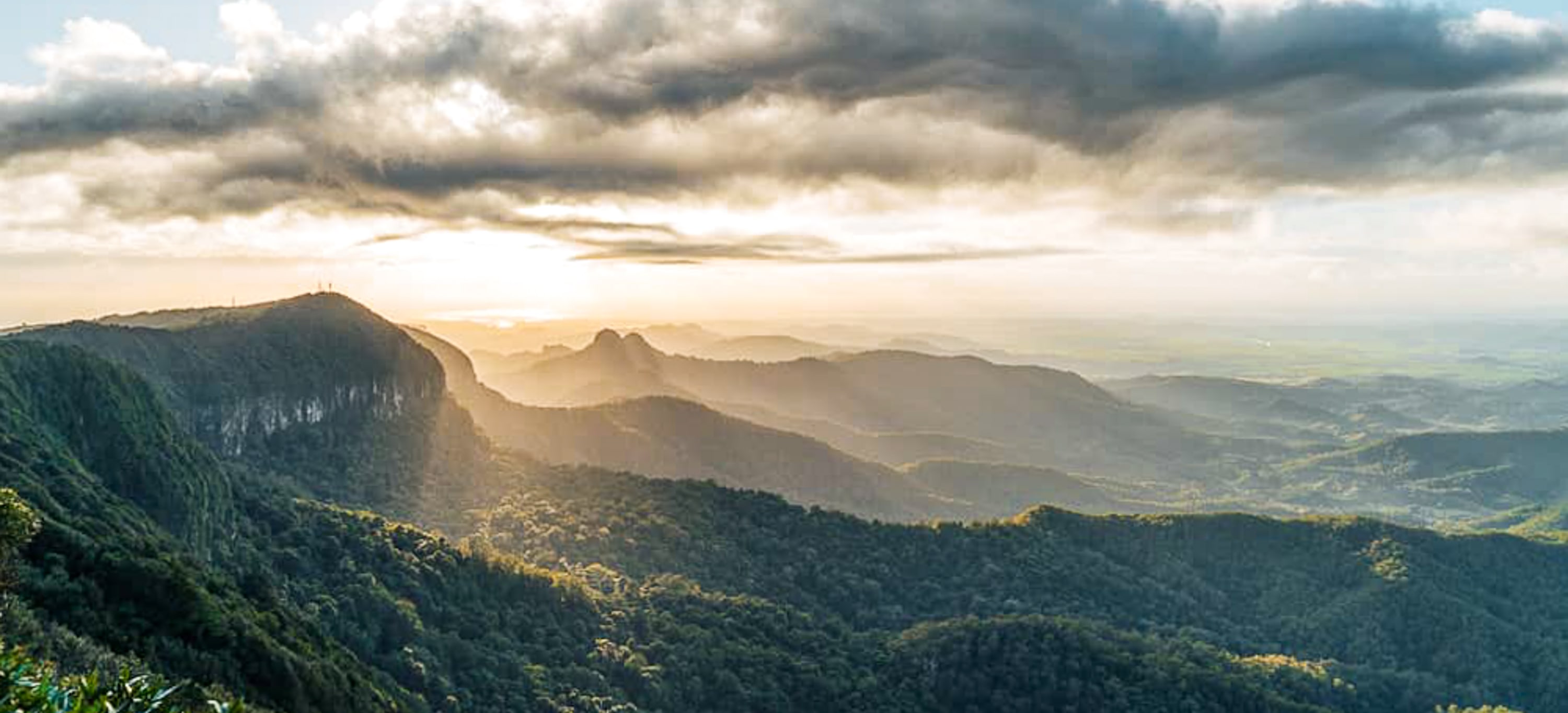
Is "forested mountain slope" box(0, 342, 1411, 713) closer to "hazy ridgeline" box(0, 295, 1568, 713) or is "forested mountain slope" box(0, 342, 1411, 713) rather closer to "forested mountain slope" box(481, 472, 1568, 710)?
"hazy ridgeline" box(0, 295, 1568, 713)

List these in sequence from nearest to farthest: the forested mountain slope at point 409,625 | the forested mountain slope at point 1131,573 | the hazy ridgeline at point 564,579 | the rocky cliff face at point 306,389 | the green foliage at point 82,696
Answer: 1. the green foliage at point 82,696
2. the forested mountain slope at point 409,625
3. the hazy ridgeline at point 564,579
4. the rocky cliff face at point 306,389
5. the forested mountain slope at point 1131,573

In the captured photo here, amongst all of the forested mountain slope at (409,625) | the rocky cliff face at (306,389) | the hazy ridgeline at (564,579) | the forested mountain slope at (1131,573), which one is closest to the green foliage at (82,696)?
the hazy ridgeline at (564,579)

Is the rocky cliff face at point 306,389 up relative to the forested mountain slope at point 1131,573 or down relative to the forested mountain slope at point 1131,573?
up

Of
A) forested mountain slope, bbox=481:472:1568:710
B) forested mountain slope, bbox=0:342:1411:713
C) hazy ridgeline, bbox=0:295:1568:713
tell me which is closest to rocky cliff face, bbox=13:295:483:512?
hazy ridgeline, bbox=0:295:1568:713

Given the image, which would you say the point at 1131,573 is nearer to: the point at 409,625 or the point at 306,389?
the point at 409,625

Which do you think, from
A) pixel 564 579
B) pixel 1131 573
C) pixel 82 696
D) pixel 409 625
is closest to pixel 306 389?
pixel 564 579

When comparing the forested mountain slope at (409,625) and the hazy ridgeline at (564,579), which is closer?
the forested mountain slope at (409,625)

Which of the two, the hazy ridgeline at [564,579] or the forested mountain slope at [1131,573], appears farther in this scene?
the forested mountain slope at [1131,573]

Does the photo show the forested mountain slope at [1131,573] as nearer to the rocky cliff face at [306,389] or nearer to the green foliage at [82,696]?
the rocky cliff face at [306,389]

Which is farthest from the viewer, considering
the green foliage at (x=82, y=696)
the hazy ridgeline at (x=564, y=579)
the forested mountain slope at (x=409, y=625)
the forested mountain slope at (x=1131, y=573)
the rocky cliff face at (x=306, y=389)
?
the forested mountain slope at (x=1131, y=573)

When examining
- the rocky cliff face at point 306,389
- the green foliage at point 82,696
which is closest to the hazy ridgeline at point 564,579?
the green foliage at point 82,696

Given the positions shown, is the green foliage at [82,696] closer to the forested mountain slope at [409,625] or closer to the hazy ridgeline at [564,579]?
the hazy ridgeline at [564,579]
